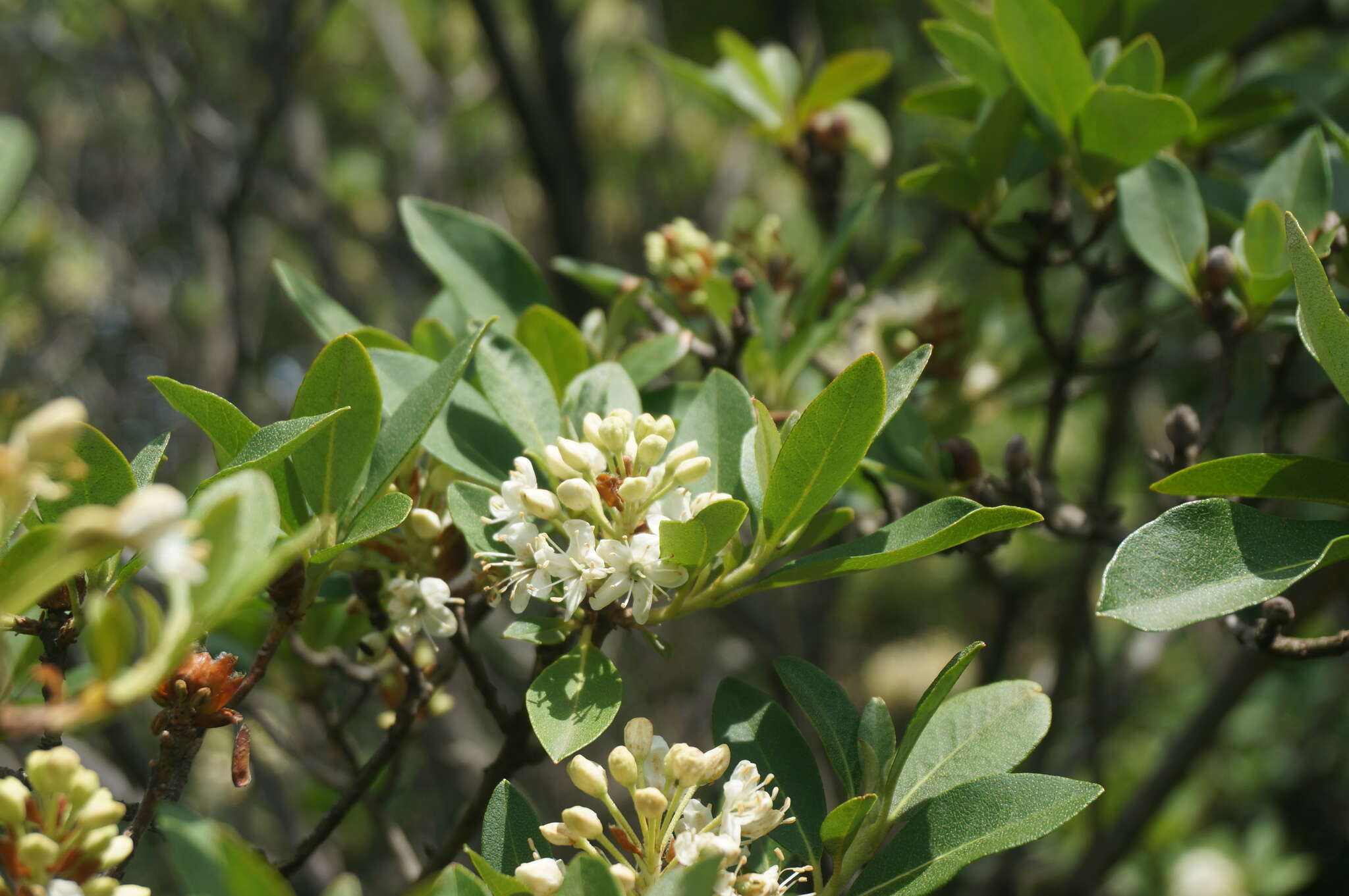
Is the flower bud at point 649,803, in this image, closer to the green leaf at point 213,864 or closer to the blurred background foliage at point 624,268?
the green leaf at point 213,864

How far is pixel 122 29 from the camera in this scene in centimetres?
343

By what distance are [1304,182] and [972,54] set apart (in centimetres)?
45

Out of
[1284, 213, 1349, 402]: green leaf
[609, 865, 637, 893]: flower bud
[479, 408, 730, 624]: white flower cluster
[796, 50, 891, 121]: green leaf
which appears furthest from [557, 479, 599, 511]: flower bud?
[796, 50, 891, 121]: green leaf

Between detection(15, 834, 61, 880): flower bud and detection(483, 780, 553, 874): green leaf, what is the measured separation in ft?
1.14

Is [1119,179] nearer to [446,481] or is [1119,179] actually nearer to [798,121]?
[798,121]

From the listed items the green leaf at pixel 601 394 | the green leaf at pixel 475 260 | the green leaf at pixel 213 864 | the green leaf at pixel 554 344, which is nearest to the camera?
the green leaf at pixel 213 864

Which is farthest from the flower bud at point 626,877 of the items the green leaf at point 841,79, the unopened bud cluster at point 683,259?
the green leaf at point 841,79

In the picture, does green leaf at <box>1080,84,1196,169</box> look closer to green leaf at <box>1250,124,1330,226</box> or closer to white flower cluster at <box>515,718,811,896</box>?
green leaf at <box>1250,124,1330,226</box>

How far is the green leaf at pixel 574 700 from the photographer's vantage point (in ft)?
2.92

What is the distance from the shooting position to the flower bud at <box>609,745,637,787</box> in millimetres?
887

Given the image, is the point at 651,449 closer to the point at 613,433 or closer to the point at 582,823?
the point at 613,433

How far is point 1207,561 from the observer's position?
90cm

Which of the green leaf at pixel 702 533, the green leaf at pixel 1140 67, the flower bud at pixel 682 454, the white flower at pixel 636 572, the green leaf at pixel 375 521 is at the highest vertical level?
the green leaf at pixel 1140 67

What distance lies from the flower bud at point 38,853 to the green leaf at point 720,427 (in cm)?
62
